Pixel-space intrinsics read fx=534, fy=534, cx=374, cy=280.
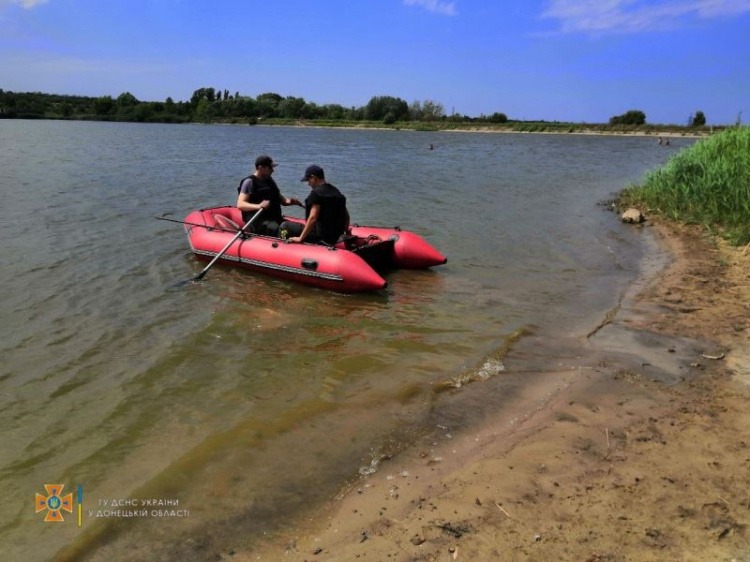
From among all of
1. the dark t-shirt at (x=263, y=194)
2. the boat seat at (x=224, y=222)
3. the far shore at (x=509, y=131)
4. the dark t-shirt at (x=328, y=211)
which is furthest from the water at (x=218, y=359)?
the far shore at (x=509, y=131)

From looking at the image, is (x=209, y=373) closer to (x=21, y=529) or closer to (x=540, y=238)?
(x=21, y=529)

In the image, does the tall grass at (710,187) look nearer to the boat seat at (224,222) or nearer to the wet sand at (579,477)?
the wet sand at (579,477)

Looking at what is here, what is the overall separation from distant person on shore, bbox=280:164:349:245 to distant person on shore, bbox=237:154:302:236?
0.66m

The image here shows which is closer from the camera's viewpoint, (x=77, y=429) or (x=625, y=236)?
(x=77, y=429)

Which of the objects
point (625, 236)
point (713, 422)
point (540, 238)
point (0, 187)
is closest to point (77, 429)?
point (713, 422)

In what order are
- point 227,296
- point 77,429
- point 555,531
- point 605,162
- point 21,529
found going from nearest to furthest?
point 555,531, point 21,529, point 77,429, point 227,296, point 605,162

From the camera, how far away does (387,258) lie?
8.19 metres

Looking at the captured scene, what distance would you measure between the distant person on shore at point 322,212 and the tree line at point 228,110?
85.8 meters

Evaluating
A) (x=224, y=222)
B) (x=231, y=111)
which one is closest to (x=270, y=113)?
(x=231, y=111)

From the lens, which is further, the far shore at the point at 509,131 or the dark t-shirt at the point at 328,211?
the far shore at the point at 509,131

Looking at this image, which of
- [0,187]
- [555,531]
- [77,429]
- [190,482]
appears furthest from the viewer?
[0,187]

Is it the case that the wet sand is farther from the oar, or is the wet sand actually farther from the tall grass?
the tall grass

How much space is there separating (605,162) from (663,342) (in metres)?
28.4

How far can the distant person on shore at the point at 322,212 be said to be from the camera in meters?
7.26
